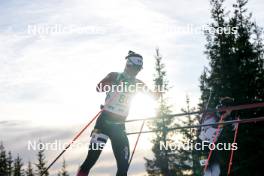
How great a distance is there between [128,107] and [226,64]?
83.0ft

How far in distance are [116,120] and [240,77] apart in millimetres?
25092

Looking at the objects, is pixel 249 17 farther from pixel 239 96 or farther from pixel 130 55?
pixel 130 55

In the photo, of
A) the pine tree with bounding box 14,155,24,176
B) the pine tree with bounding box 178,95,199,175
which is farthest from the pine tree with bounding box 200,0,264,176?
the pine tree with bounding box 14,155,24,176

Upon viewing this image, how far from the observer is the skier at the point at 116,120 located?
812 cm

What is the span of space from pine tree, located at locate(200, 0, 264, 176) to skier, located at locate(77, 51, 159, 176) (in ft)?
64.4

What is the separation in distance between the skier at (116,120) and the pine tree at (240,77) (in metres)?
19.6

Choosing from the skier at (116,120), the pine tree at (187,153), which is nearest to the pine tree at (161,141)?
the pine tree at (187,153)

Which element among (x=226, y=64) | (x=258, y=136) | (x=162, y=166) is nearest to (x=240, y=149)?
(x=258, y=136)

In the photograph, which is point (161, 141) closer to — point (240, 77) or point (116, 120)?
point (240, 77)

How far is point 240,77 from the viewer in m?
31.8

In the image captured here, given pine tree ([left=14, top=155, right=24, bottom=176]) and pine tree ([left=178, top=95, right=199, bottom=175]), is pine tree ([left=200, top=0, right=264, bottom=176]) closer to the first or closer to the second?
pine tree ([left=178, top=95, right=199, bottom=175])

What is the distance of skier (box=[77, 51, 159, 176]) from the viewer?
26.7 ft

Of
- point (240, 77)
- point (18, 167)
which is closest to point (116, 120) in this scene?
point (240, 77)

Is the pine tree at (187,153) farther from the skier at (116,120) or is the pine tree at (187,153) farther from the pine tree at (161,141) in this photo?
the skier at (116,120)
